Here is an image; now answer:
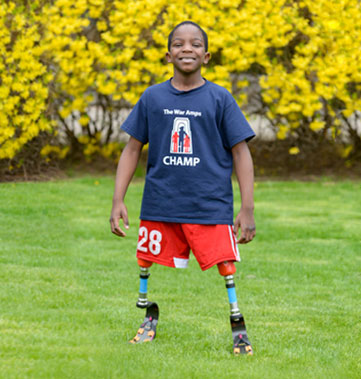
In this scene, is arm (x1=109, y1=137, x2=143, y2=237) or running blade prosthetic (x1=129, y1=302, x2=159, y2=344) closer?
arm (x1=109, y1=137, x2=143, y2=237)

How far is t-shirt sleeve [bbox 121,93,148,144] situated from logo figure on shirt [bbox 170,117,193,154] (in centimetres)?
19

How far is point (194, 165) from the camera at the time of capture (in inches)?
141

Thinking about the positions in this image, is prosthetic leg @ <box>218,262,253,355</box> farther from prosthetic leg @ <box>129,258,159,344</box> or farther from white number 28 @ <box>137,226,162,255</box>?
prosthetic leg @ <box>129,258,159,344</box>

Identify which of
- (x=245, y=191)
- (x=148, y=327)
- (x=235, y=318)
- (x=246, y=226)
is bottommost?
(x=148, y=327)

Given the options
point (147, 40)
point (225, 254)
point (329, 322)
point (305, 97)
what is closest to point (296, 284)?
point (329, 322)

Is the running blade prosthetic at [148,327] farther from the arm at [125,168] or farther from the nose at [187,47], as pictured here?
the nose at [187,47]

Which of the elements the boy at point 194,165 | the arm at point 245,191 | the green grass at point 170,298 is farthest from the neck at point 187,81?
the green grass at point 170,298

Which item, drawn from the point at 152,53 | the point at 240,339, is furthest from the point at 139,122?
the point at 152,53

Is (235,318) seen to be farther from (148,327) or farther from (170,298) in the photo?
(170,298)

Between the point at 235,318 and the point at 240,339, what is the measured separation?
113 mm

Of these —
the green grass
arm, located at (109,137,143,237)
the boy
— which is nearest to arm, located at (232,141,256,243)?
the boy

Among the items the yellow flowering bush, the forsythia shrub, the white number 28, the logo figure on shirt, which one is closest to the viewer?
the logo figure on shirt

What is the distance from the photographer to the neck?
3.62 m

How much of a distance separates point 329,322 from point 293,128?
6290mm
